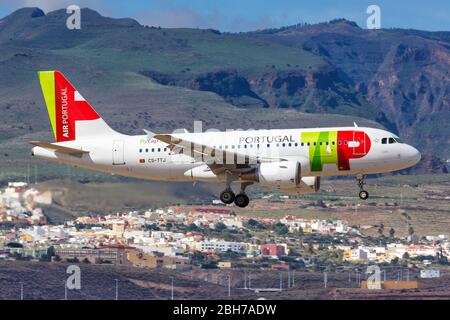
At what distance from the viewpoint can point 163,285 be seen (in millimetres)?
166625

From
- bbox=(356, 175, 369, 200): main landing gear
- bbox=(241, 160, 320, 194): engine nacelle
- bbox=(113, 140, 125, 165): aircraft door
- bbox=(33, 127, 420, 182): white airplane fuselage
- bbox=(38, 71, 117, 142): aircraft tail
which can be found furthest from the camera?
bbox=(38, 71, 117, 142): aircraft tail

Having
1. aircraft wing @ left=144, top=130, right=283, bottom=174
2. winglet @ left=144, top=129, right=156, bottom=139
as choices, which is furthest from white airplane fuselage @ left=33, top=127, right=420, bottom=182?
winglet @ left=144, top=129, right=156, bottom=139

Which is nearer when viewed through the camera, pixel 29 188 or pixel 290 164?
pixel 290 164

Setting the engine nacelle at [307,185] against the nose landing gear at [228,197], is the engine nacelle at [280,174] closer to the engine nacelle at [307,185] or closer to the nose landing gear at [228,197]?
the nose landing gear at [228,197]

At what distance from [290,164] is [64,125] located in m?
15.4

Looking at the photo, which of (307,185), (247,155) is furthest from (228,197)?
(307,185)

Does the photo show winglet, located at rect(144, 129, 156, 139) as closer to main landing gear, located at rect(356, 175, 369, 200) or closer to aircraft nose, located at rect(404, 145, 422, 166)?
main landing gear, located at rect(356, 175, 369, 200)

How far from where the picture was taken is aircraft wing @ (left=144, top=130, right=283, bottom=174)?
71.0 metres

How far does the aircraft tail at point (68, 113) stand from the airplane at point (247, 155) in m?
0.71

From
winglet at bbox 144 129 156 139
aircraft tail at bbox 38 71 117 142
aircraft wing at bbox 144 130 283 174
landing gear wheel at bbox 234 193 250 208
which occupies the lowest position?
landing gear wheel at bbox 234 193 250 208

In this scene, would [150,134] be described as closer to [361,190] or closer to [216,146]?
[216,146]

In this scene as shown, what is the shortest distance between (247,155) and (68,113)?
13.0 metres
